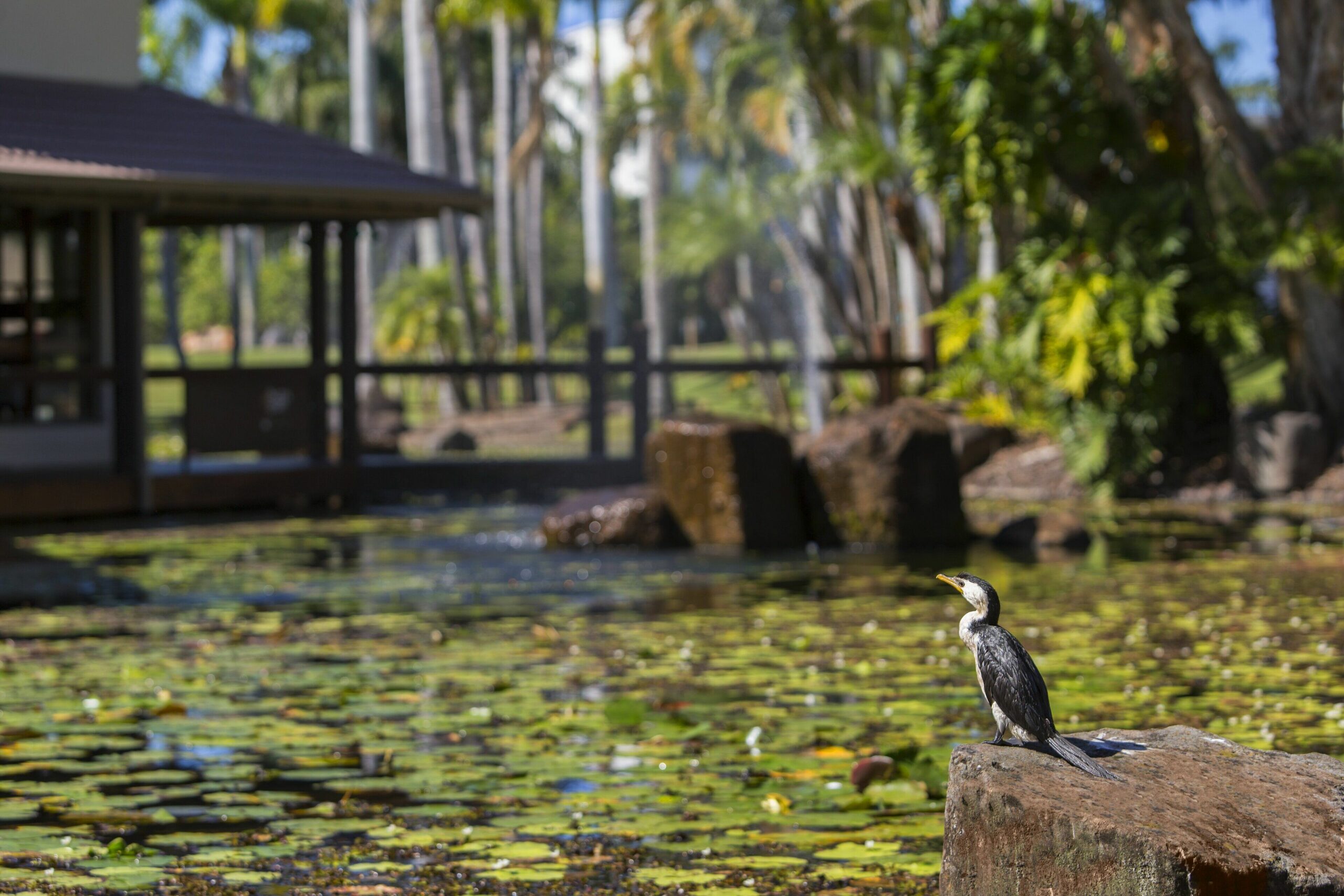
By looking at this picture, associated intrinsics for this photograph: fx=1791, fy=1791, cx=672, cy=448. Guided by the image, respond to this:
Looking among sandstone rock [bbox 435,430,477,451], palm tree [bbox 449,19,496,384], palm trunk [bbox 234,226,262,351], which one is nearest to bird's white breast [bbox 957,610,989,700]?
sandstone rock [bbox 435,430,477,451]

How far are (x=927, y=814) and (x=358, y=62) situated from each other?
35.2 meters

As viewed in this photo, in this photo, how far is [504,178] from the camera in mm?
42625

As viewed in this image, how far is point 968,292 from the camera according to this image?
19438 millimetres

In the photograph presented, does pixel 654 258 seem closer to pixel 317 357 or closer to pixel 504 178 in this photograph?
pixel 504 178

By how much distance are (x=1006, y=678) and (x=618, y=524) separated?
1024cm

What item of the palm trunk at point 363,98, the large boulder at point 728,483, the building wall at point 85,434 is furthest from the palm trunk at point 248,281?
the large boulder at point 728,483

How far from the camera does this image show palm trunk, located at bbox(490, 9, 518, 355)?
41.4m

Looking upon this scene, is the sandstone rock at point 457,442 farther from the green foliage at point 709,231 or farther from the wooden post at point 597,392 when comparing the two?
the green foliage at point 709,231

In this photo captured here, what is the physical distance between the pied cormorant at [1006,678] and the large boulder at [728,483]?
976 centimetres

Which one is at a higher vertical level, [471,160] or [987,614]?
[471,160]

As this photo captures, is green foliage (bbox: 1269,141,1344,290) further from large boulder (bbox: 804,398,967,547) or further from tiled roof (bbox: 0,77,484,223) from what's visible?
tiled roof (bbox: 0,77,484,223)

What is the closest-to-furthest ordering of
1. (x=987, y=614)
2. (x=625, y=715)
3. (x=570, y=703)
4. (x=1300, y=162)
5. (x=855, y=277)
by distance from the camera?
(x=987, y=614), (x=625, y=715), (x=570, y=703), (x=1300, y=162), (x=855, y=277)

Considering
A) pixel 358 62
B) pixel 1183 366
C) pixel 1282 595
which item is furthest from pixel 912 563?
pixel 358 62

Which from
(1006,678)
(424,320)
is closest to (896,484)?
(1006,678)
